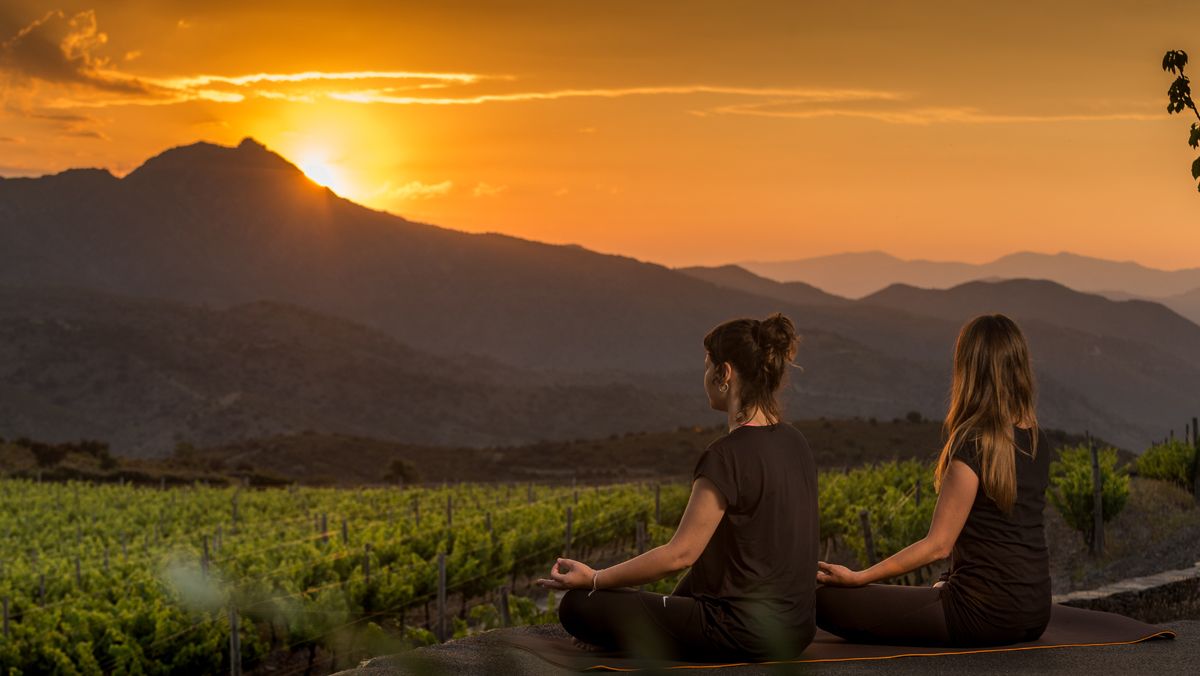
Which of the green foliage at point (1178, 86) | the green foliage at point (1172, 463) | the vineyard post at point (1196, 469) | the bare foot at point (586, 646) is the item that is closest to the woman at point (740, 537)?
the bare foot at point (586, 646)

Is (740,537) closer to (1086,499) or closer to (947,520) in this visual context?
(947,520)

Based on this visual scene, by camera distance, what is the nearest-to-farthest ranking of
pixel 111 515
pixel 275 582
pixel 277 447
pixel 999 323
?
1. pixel 999 323
2. pixel 275 582
3. pixel 111 515
4. pixel 277 447

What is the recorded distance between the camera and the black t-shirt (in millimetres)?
4801

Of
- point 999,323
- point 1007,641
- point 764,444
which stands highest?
point 999,323

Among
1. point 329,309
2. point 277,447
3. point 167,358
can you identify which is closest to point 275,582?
point 277,447

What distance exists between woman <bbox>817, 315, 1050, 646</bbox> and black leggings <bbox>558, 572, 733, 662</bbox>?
28.3 inches

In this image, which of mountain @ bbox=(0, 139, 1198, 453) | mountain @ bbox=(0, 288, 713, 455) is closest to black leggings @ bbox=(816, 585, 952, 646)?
mountain @ bbox=(0, 139, 1198, 453)

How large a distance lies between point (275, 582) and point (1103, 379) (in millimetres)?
195697

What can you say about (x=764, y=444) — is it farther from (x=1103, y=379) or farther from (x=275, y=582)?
(x=1103, y=379)

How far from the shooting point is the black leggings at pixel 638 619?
5.04m

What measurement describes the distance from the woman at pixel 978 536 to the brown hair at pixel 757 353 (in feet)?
2.87

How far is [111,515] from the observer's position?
35656 millimetres

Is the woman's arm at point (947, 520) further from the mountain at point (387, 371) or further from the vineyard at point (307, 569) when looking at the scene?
the mountain at point (387, 371)

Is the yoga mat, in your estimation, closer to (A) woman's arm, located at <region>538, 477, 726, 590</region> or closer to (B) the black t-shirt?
(B) the black t-shirt
